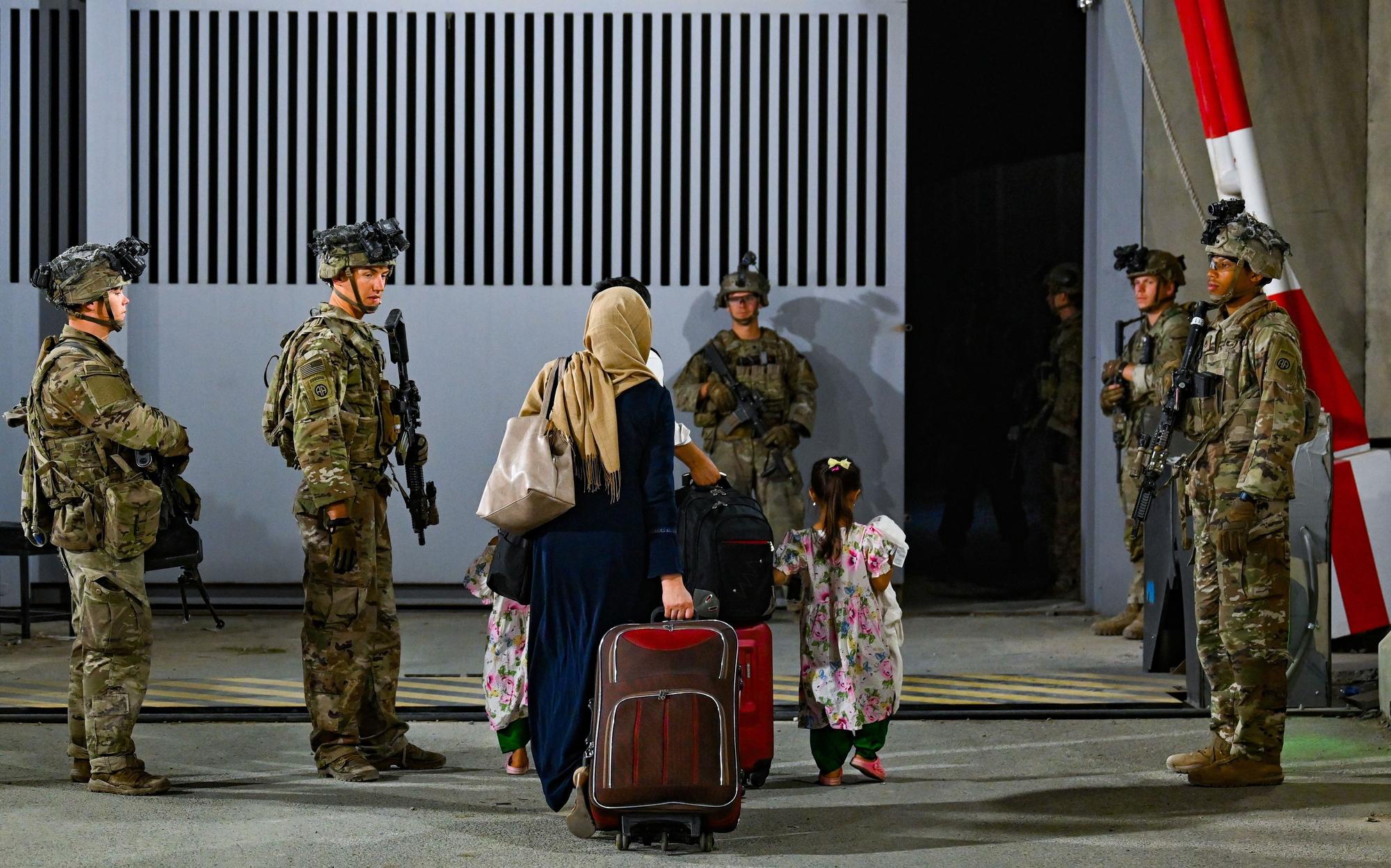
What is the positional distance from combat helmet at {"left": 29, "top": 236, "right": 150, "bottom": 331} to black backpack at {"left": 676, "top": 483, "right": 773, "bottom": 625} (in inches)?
80.6

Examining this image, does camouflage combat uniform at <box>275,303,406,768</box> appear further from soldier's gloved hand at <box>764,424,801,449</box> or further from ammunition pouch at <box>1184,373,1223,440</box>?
soldier's gloved hand at <box>764,424,801,449</box>

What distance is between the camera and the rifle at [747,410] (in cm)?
844

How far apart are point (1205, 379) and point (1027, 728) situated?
1.58 m

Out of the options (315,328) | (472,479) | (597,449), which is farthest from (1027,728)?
(472,479)

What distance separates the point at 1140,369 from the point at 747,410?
2172mm

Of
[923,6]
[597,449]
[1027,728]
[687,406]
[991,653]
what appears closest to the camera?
[597,449]

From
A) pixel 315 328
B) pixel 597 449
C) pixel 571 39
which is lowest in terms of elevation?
pixel 597 449

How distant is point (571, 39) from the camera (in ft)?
29.4

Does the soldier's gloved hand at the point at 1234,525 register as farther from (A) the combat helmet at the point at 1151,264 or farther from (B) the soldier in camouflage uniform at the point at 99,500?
(B) the soldier in camouflage uniform at the point at 99,500

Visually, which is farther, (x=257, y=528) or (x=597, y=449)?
(x=257, y=528)

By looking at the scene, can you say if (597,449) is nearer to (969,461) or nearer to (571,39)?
(571,39)

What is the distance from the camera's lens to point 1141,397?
770 cm

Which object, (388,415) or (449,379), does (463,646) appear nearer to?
(449,379)

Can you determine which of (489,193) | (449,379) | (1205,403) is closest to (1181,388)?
(1205,403)
